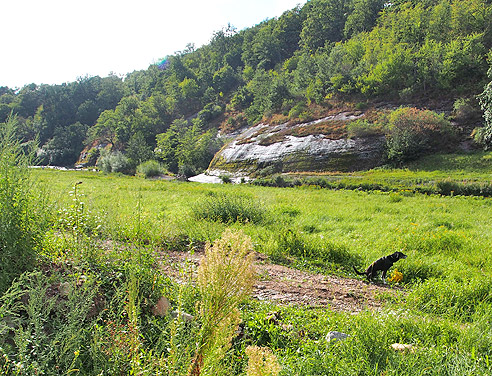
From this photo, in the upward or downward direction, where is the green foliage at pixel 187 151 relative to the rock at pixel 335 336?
upward

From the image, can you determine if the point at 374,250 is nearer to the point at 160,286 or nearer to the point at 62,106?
the point at 160,286

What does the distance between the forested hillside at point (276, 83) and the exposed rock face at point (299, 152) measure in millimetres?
5941

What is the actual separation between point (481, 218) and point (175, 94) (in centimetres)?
8989

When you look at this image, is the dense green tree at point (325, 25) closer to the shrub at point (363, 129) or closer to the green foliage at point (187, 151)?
the green foliage at point (187, 151)

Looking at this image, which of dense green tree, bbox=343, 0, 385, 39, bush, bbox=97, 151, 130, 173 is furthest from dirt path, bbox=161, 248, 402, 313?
dense green tree, bbox=343, 0, 385, 39

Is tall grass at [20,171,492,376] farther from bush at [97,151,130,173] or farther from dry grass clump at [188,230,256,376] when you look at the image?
bush at [97,151,130,173]

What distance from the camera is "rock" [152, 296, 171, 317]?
3.94 meters

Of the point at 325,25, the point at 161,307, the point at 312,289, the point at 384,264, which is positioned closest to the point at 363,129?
the point at 384,264

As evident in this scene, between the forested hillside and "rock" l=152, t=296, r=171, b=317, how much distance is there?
4569 mm

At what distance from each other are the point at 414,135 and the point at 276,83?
3094 centimetres

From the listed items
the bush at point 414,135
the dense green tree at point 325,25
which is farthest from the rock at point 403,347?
the dense green tree at point 325,25

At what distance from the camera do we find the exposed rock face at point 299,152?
36688mm

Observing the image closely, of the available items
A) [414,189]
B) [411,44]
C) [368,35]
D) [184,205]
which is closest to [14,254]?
[184,205]

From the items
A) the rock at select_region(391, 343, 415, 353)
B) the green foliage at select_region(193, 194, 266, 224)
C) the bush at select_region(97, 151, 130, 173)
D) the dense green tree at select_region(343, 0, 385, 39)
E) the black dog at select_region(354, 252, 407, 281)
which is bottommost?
the black dog at select_region(354, 252, 407, 281)
